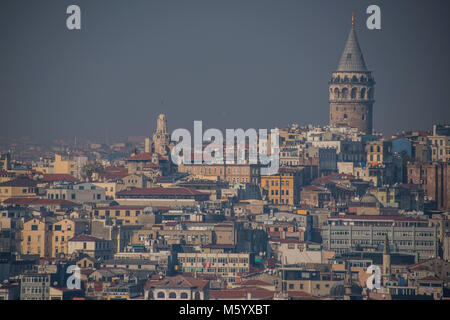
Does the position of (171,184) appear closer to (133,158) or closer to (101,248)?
(133,158)

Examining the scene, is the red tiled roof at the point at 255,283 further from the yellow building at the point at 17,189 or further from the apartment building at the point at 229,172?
the apartment building at the point at 229,172

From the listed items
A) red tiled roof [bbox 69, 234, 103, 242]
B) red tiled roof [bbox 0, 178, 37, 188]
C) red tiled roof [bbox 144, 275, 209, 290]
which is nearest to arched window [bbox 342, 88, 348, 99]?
red tiled roof [bbox 0, 178, 37, 188]

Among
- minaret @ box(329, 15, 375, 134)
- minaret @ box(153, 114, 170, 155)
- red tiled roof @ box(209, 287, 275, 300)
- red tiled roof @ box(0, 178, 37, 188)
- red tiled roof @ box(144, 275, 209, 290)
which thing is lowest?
red tiled roof @ box(209, 287, 275, 300)

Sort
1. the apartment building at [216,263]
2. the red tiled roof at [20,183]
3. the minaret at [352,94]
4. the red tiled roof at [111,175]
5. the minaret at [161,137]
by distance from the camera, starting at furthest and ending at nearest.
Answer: the minaret at [352,94], the minaret at [161,137], the red tiled roof at [111,175], the red tiled roof at [20,183], the apartment building at [216,263]

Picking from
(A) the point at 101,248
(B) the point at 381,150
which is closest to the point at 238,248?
(A) the point at 101,248

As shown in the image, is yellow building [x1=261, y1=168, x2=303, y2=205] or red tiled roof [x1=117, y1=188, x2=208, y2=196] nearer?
red tiled roof [x1=117, y1=188, x2=208, y2=196]

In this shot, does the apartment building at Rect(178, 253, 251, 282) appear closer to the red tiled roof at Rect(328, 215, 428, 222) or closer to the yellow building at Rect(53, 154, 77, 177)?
the red tiled roof at Rect(328, 215, 428, 222)

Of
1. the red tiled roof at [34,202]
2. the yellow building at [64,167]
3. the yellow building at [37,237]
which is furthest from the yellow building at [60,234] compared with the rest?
the yellow building at [64,167]

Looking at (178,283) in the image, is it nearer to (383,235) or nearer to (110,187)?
(383,235)
